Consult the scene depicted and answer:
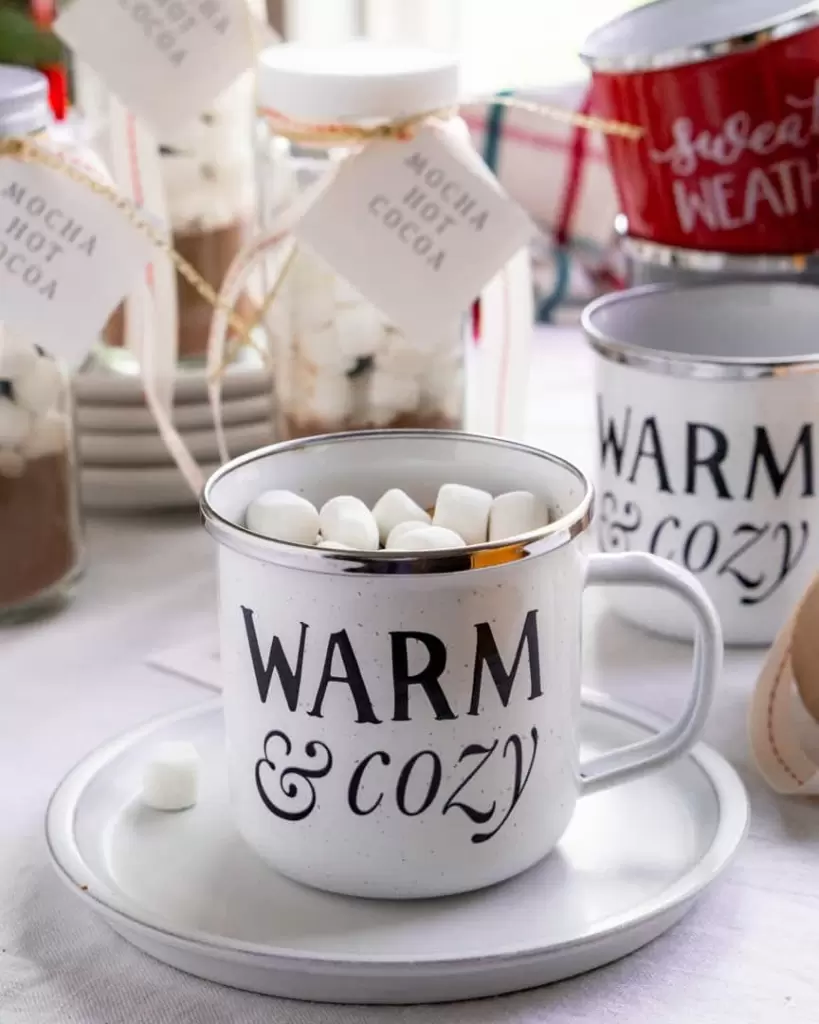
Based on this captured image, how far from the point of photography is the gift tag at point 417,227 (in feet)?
2.15

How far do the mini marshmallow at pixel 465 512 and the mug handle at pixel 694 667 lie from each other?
4 centimetres

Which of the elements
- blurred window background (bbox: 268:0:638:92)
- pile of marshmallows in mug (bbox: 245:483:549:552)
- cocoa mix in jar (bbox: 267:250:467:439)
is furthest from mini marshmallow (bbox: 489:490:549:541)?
blurred window background (bbox: 268:0:638:92)

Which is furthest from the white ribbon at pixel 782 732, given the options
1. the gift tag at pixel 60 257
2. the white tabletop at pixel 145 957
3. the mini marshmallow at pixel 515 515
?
the gift tag at pixel 60 257

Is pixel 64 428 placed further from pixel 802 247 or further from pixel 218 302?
pixel 802 247

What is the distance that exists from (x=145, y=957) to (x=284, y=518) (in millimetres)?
142

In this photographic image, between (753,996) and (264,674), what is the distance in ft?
0.56

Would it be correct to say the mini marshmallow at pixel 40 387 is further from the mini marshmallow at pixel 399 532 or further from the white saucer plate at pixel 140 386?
the mini marshmallow at pixel 399 532

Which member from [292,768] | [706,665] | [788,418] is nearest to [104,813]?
[292,768]

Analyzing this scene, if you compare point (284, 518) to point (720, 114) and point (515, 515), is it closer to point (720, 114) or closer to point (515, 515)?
point (515, 515)

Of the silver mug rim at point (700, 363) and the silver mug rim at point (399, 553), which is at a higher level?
the silver mug rim at point (399, 553)

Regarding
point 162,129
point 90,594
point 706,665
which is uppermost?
point 162,129

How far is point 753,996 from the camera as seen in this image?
425 mm

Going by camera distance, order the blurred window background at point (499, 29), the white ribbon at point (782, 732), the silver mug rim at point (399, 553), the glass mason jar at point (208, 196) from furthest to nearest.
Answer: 1. the blurred window background at point (499, 29)
2. the glass mason jar at point (208, 196)
3. the white ribbon at point (782, 732)
4. the silver mug rim at point (399, 553)

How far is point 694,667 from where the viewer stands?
1.55ft
